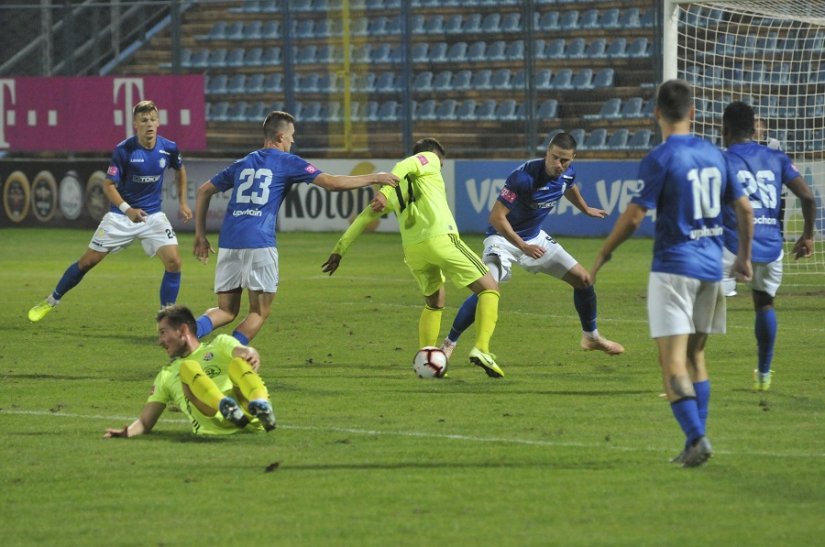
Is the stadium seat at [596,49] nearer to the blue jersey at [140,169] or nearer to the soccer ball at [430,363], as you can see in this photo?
the blue jersey at [140,169]

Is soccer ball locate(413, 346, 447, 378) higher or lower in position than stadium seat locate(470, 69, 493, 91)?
lower

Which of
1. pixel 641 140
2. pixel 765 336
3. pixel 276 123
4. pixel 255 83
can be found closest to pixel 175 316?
pixel 276 123

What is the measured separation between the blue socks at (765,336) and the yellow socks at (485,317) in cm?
200

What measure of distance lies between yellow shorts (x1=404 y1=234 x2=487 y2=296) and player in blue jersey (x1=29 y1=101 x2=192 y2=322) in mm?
3870

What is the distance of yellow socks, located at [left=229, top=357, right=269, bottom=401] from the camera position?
321 inches

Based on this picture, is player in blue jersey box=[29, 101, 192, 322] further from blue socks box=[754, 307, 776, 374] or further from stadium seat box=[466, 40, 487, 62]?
stadium seat box=[466, 40, 487, 62]

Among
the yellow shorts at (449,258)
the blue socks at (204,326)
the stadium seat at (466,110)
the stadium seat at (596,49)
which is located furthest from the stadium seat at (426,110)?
the blue socks at (204,326)

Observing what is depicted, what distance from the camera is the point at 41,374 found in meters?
11.6

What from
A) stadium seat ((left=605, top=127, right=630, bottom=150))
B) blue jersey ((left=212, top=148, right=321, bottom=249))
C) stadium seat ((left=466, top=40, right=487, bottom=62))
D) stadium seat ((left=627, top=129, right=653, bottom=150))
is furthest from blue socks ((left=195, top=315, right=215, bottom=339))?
stadium seat ((left=466, top=40, right=487, bottom=62))

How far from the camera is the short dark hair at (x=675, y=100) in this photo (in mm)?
7398

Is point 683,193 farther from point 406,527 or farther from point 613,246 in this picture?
point 406,527

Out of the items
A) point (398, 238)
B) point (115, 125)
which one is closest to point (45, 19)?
point (115, 125)

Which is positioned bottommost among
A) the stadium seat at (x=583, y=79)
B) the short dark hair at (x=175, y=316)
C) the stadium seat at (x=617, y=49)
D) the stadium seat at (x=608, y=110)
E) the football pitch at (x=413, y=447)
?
the football pitch at (x=413, y=447)

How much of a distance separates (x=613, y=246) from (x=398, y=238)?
19.0 metres
